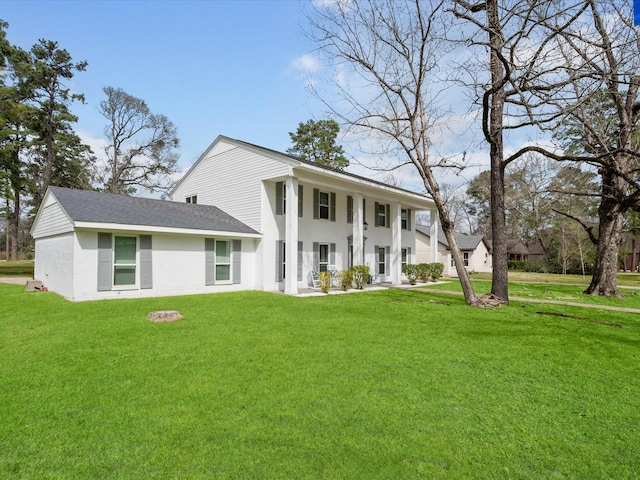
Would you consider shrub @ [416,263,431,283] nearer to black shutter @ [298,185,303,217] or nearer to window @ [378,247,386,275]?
window @ [378,247,386,275]

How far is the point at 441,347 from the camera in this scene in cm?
590

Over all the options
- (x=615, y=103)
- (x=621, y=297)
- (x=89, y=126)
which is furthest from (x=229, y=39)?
(x=89, y=126)

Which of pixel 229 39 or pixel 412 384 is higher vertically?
pixel 229 39

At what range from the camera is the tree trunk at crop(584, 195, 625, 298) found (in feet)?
45.4

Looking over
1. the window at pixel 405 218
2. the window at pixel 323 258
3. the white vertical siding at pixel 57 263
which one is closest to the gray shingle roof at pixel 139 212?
the white vertical siding at pixel 57 263

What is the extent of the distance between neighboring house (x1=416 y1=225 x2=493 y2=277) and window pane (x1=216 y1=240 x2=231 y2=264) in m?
20.5

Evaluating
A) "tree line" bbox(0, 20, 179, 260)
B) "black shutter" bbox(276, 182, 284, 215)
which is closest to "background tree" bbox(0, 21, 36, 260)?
"tree line" bbox(0, 20, 179, 260)

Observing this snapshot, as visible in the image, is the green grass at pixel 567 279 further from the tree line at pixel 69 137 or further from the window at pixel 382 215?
the tree line at pixel 69 137

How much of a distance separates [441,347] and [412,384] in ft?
6.32

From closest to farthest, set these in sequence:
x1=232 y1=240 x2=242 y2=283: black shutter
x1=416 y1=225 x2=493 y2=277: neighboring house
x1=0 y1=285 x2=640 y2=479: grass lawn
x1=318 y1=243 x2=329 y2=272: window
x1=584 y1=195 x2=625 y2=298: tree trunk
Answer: x1=0 y1=285 x2=640 y2=479: grass lawn
x1=584 y1=195 x2=625 y2=298: tree trunk
x1=232 y1=240 x2=242 y2=283: black shutter
x1=318 y1=243 x2=329 y2=272: window
x1=416 y1=225 x2=493 y2=277: neighboring house

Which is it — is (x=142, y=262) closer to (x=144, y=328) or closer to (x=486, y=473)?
(x=144, y=328)

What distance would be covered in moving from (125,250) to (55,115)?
24022mm

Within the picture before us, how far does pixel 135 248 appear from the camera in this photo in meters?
11.7

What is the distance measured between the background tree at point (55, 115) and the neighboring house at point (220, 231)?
1646cm
